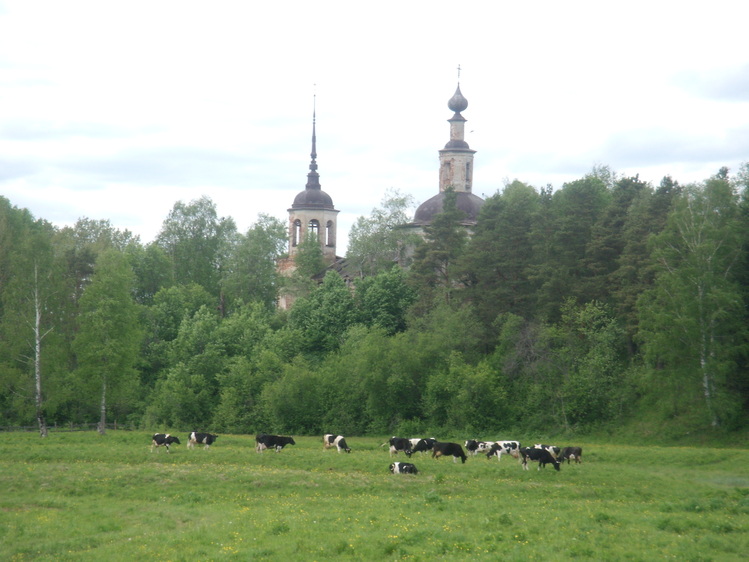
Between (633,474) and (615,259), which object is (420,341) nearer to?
(615,259)

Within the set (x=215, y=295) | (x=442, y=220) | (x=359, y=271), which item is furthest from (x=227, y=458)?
(x=215, y=295)

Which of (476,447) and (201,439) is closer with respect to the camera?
(476,447)

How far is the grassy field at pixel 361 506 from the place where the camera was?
1903 cm

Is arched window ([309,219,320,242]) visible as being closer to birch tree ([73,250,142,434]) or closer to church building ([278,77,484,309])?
church building ([278,77,484,309])

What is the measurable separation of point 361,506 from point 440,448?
11983mm

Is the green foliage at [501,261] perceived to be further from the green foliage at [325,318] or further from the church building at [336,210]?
the green foliage at [325,318]

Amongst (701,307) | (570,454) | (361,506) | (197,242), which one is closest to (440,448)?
(570,454)

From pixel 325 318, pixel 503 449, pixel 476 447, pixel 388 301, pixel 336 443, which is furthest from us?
pixel 325 318

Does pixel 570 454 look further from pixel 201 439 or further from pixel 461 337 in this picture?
pixel 461 337

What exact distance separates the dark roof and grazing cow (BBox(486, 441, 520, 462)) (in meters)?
38.1

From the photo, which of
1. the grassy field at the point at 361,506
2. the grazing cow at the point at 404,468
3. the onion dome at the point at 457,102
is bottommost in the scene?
the grassy field at the point at 361,506

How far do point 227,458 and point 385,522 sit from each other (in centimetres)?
1581

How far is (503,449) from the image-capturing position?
37625 mm

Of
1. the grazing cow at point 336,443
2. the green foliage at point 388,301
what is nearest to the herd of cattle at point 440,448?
the grazing cow at point 336,443
